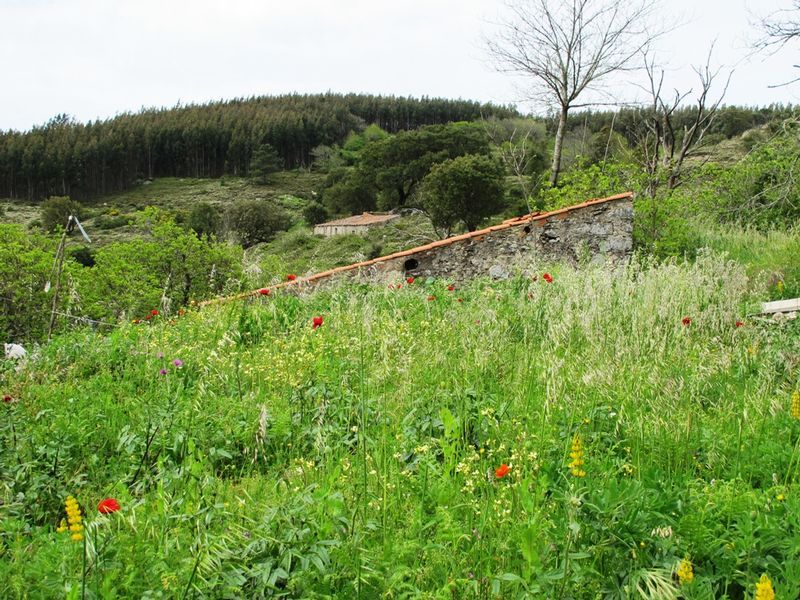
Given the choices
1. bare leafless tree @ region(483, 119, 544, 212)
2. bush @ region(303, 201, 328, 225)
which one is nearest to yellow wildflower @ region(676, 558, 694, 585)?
bare leafless tree @ region(483, 119, 544, 212)

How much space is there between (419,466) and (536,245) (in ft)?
27.3

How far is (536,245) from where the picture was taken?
1032 centimetres

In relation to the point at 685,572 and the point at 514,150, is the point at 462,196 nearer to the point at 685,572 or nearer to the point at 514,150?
the point at 514,150

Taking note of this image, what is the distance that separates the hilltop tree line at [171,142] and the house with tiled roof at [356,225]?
→ 3600 cm

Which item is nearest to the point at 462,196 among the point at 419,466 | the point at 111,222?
the point at 419,466

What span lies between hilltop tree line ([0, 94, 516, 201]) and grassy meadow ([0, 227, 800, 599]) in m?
77.2

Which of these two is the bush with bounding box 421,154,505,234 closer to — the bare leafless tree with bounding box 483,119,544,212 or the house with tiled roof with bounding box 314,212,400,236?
the bare leafless tree with bounding box 483,119,544,212

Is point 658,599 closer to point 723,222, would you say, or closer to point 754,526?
point 754,526

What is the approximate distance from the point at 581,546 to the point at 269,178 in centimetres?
8986

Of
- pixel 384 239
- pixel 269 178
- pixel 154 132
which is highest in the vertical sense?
pixel 154 132

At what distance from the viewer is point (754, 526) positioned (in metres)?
1.93

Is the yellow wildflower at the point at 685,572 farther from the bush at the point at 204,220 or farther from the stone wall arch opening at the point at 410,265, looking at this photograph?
the bush at the point at 204,220

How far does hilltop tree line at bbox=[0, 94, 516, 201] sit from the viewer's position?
83.1m

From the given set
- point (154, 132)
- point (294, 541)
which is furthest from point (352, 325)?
point (154, 132)
